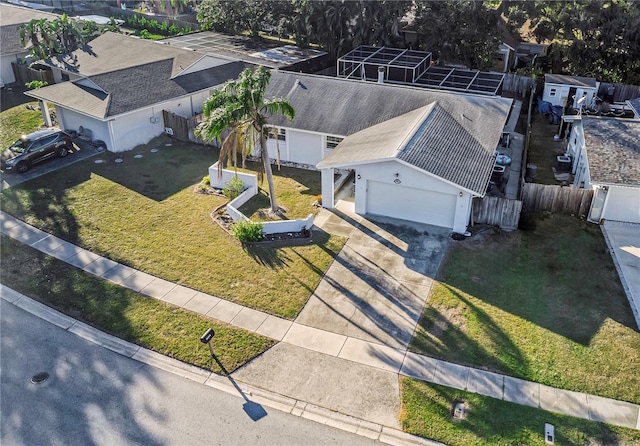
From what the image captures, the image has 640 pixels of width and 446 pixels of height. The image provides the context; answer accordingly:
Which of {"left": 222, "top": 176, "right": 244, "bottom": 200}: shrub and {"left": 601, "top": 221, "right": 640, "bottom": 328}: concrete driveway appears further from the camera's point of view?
{"left": 222, "top": 176, "right": 244, "bottom": 200}: shrub

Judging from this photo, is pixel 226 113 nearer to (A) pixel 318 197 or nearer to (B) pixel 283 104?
(B) pixel 283 104

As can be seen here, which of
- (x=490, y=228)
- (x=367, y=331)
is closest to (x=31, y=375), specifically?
(x=367, y=331)

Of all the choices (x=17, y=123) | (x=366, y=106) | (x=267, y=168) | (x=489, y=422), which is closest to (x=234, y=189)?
(x=267, y=168)

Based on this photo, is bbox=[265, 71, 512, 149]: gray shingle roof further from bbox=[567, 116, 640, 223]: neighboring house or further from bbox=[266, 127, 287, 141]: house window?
bbox=[567, 116, 640, 223]: neighboring house

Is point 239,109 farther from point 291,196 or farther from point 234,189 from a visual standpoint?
point 291,196

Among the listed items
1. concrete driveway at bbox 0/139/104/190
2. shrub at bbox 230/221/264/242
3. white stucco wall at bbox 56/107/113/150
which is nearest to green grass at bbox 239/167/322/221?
shrub at bbox 230/221/264/242

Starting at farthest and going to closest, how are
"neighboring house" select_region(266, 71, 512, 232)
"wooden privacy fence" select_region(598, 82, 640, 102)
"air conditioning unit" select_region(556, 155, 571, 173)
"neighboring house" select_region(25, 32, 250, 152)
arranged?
"wooden privacy fence" select_region(598, 82, 640, 102) → "neighboring house" select_region(25, 32, 250, 152) → "air conditioning unit" select_region(556, 155, 571, 173) → "neighboring house" select_region(266, 71, 512, 232)

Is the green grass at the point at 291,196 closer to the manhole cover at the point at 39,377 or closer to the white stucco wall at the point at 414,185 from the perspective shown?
the white stucco wall at the point at 414,185
